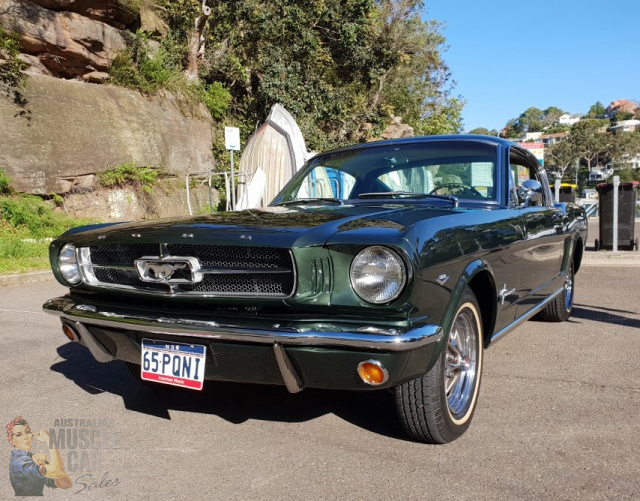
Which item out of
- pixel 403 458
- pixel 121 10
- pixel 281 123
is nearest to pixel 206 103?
pixel 121 10

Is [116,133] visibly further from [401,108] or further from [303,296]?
[401,108]

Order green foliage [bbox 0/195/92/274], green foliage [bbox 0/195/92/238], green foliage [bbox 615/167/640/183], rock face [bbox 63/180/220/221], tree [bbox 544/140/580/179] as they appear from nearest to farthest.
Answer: green foliage [bbox 0/195/92/274]
green foliage [bbox 0/195/92/238]
rock face [bbox 63/180/220/221]
green foliage [bbox 615/167/640/183]
tree [bbox 544/140/580/179]

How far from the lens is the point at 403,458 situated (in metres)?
2.64

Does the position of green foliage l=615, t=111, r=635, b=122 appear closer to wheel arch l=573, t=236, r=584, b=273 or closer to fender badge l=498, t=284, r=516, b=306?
wheel arch l=573, t=236, r=584, b=273

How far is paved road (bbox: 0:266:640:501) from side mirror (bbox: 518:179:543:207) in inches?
44.0

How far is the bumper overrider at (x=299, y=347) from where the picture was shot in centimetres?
233

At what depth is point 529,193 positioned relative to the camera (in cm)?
411

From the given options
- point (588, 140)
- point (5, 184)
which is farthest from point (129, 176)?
point (588, 140)

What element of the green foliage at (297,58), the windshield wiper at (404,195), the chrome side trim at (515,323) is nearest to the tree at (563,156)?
the green foliage at (297,58)

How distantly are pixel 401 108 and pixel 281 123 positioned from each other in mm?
18429

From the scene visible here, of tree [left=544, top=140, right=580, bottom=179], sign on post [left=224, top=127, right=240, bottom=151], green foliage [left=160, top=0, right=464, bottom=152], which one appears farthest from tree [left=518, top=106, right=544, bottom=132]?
sign on post [left=224, top=127, right=240, bottom=151]

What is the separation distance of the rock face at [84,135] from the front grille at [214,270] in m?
11.0

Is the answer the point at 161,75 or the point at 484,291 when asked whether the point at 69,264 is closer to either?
the point at 484,291

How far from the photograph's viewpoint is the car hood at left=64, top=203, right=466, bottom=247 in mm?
2538
